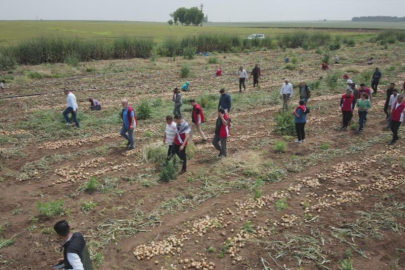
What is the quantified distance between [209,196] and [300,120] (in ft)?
15.7

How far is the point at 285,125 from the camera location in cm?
1211

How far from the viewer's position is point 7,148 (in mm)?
10875

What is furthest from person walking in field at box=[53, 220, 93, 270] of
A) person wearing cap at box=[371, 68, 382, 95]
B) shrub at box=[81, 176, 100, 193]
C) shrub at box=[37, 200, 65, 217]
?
person wearing cap at box=[371, 68, 382, 95]

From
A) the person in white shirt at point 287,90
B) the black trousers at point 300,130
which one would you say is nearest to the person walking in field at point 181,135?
the black trousers at point 300,130

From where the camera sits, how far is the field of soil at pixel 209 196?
5.97 metres

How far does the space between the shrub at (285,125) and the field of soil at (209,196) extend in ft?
0.80

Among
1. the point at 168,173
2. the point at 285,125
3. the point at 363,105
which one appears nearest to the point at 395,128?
the point at 363,105

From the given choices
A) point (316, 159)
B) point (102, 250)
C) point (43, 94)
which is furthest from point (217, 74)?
point (102, 250)

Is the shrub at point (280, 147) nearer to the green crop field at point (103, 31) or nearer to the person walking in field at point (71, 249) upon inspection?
the person walking in field at point (71, 249)

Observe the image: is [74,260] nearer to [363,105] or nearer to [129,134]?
[129,134]

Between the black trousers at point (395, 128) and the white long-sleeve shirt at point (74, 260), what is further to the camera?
the black trousers at point (395, 128)

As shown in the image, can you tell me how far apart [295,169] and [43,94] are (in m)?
15.1

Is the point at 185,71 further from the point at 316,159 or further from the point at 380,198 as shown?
the point at 380,198

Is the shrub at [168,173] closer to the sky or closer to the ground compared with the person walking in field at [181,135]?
closer to the ground
